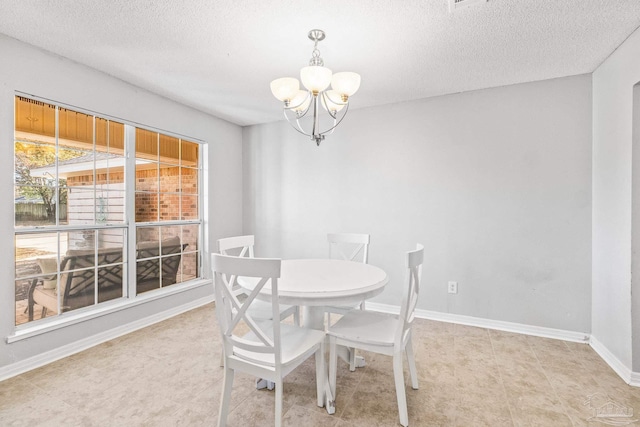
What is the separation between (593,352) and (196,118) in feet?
14.8

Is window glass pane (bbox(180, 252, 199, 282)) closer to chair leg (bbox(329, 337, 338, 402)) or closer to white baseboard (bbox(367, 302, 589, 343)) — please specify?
white baseboard (bbox(367, 302, 589, 343))

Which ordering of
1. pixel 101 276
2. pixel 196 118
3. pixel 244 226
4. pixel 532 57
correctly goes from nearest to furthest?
pixel 532 57 → pixel 101 276 → pixel 196 118 → pixel 244 226

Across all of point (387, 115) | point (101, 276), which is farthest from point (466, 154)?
point (101, 276)

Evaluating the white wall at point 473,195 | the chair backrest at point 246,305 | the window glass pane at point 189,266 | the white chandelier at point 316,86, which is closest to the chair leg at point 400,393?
the chair backrest at point 246,305

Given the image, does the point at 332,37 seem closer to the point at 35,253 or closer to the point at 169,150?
the point at 169,150

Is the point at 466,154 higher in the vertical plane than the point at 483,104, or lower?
lower

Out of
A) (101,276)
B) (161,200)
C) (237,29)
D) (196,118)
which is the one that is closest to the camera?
(237,29)

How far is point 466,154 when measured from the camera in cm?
316

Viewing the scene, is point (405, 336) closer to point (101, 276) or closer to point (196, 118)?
point (101, 276)

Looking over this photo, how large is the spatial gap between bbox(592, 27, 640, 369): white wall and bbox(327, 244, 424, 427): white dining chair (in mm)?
1595

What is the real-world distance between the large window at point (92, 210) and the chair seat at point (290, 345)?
1.93 meters

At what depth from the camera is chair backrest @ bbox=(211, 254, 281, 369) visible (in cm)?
143

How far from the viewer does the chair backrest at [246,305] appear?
1.43 m

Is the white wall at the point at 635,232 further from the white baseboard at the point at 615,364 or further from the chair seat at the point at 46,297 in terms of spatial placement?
the chair seat at the point at 46,297
